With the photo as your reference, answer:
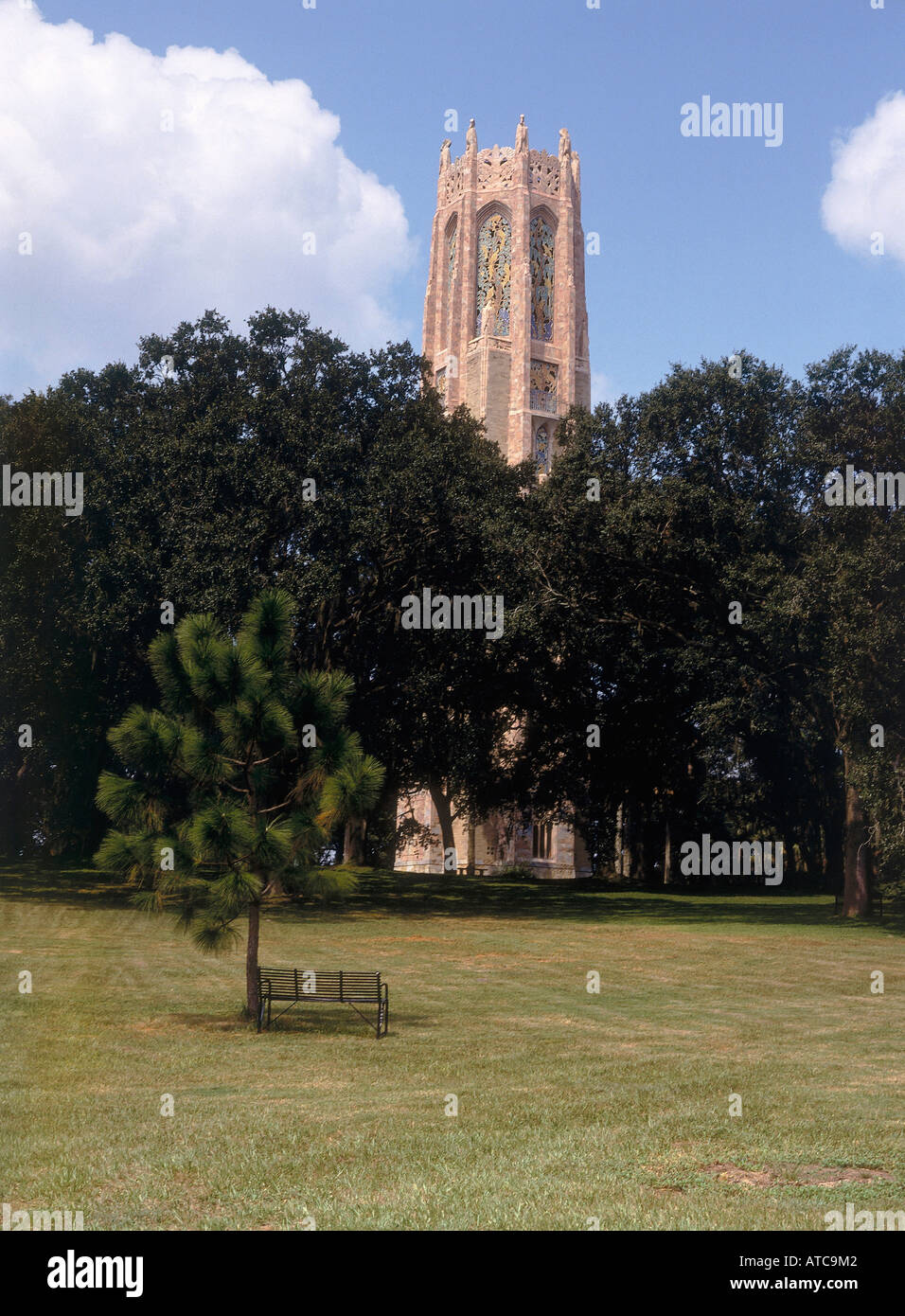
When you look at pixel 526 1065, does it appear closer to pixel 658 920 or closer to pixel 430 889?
pixel 658 920

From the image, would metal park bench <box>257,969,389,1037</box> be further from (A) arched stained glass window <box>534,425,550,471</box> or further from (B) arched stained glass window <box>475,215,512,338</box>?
(B) arched stained glass window <box>475,215,512,338</box>

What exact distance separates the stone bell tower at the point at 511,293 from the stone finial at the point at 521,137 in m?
0.06

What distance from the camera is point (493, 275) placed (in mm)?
74375

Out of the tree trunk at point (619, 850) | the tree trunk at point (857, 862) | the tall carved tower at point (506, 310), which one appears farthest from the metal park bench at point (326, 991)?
the tall carved tower at point (506, 310)

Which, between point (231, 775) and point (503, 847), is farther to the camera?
point (503, 847)

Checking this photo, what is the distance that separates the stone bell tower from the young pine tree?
175 feet

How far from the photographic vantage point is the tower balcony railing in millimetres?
71594

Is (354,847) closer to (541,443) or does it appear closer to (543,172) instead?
(541,443)

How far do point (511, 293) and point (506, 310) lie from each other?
3.54 ft

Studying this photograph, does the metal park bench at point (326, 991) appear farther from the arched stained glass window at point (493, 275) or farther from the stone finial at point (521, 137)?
the stone finial at point (521, 137)

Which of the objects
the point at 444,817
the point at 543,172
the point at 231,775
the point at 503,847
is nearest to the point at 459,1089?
the point at 231,775

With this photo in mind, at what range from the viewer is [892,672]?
32.2 metres

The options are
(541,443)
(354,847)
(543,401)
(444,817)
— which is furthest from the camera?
(543,401)

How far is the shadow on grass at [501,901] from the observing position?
3728cm
